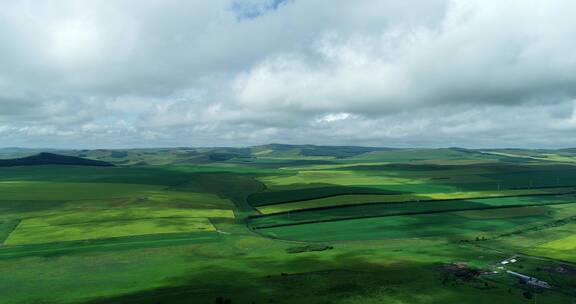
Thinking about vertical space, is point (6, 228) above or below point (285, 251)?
above

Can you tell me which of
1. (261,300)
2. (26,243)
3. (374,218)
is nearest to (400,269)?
(261,300)

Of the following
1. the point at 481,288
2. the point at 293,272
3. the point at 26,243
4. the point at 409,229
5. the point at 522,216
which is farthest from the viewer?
the point at 522,216

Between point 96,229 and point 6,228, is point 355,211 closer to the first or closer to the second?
point 96,229

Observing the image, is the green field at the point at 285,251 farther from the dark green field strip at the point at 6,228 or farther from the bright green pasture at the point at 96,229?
the dark green field strip at the point at 6,228

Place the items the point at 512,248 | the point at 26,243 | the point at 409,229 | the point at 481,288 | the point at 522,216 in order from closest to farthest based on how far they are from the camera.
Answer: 1. the point at 481,288
2. the point at 512,248
3. the point at 26,243
4. the point at 409,229
5. the point at 522,216

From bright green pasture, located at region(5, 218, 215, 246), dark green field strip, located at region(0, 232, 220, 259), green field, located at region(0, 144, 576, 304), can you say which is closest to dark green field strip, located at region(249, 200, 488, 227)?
green field, located at region(0, 144, 576, 304)

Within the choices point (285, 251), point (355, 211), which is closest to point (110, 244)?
point (285, 251)

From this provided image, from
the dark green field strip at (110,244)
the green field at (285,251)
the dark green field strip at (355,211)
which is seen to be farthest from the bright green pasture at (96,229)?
the dark green field strip at (355,211)

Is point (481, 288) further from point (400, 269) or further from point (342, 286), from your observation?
point (342, 286)
